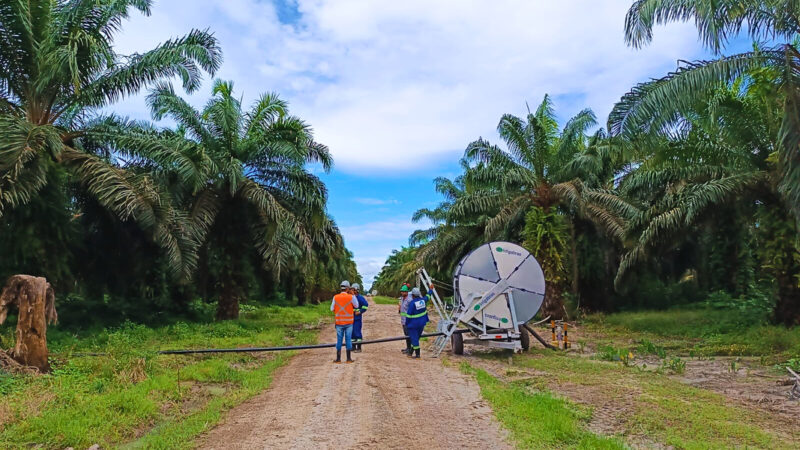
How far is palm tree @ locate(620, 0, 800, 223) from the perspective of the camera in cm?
1023

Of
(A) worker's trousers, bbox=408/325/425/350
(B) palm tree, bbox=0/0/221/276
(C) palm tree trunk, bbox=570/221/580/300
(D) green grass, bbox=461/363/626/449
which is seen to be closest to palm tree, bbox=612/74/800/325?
(C) palm tree trunk, bbox=570/221/580/300

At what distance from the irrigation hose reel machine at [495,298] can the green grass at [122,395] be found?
4.38 meters

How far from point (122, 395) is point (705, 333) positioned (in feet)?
54.1

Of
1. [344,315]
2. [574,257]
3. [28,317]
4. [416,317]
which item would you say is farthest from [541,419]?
[574,257]

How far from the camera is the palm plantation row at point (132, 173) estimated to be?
44.7 ft

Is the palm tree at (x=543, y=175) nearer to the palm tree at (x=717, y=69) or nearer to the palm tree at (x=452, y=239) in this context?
the palm tree at (x=452, y=239)

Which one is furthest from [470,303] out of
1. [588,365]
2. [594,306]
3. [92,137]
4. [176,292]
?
[594,306]

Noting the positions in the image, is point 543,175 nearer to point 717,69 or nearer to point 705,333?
point 705,333

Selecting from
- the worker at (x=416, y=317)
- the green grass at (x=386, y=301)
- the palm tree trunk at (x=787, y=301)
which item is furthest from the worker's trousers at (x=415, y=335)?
the green grass at (x=386, y=301)

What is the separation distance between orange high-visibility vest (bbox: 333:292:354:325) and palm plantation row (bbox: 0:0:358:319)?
6273 millimetres

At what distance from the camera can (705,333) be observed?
17.5 m

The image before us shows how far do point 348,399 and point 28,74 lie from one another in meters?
12.1

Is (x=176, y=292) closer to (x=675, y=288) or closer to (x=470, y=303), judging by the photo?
(x=470, y=303)

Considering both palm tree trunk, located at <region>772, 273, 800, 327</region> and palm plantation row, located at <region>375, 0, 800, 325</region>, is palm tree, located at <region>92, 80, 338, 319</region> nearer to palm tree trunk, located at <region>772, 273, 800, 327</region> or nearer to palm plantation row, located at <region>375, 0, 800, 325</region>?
palm plantation row, located at <region>375, 0, 800, 325</region>
